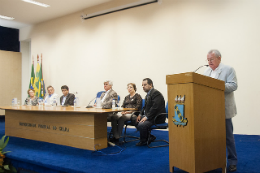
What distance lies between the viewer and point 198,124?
1990 millimetres

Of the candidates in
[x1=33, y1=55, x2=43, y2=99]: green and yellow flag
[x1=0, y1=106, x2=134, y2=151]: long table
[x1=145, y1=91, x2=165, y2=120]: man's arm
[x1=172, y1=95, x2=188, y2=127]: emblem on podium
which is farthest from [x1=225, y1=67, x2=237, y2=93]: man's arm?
[x1=33, y1=55, x2=43, y2=99]: green and yellow flag

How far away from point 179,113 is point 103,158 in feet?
4.74

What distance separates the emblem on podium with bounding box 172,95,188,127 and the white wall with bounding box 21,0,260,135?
2.91 metres

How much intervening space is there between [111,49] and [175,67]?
2.04m

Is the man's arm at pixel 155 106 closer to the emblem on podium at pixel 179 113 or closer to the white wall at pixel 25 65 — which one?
the emblem on podium at pixel 179 113

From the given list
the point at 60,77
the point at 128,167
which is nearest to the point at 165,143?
the point at 128,167

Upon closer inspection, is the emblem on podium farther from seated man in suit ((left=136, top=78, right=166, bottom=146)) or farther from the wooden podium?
seated man in suit ((left=136, top=78, right=166, bottom=146))

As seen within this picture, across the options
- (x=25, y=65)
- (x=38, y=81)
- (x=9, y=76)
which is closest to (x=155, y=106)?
(x=38, y=81)

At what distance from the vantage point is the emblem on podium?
2064 millimetres

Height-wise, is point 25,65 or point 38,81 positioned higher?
point 25,65

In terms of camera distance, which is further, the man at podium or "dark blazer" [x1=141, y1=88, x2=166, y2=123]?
"dark blazer" [x1=141, y1=88, x2=166, y2=123]

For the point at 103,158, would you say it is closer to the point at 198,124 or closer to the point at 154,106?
the point at 154,106

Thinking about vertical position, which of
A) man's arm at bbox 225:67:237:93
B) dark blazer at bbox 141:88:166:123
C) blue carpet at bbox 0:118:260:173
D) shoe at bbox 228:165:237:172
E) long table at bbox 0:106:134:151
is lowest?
blue carpet at bbox 0:118:260:173

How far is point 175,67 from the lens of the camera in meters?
5.22
